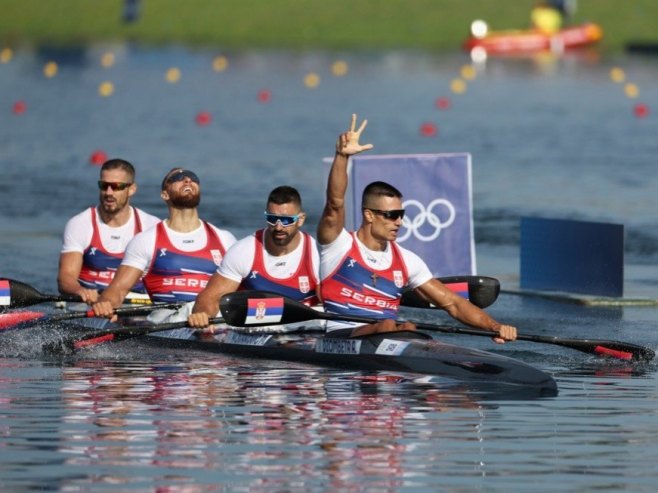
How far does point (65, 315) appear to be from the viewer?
52.1 ft

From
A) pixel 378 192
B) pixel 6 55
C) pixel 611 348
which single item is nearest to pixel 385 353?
pixel 378 192

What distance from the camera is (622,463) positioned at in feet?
35.2

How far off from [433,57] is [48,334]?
184 ft

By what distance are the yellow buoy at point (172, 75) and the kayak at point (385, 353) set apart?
150ft

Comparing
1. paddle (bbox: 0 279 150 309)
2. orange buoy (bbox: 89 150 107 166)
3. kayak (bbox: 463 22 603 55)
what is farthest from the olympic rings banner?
kayak (bbox: 463 22 603 55)

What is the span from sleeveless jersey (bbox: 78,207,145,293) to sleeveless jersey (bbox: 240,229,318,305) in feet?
7.43

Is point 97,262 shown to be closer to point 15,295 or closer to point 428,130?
point 15,295

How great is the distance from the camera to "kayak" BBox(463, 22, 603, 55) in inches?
2847

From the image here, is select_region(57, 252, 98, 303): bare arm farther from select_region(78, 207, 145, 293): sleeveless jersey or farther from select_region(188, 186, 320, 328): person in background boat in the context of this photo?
select_region(188, 186, 320, 328): person in background boat

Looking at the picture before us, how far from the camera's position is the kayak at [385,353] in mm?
13281

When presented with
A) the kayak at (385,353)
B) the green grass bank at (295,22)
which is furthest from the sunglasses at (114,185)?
the green grass bank at (295,22)

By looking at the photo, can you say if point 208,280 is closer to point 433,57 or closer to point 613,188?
point 613,188

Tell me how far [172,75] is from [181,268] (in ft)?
154

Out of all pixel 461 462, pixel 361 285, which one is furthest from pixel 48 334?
pixel 461 462
